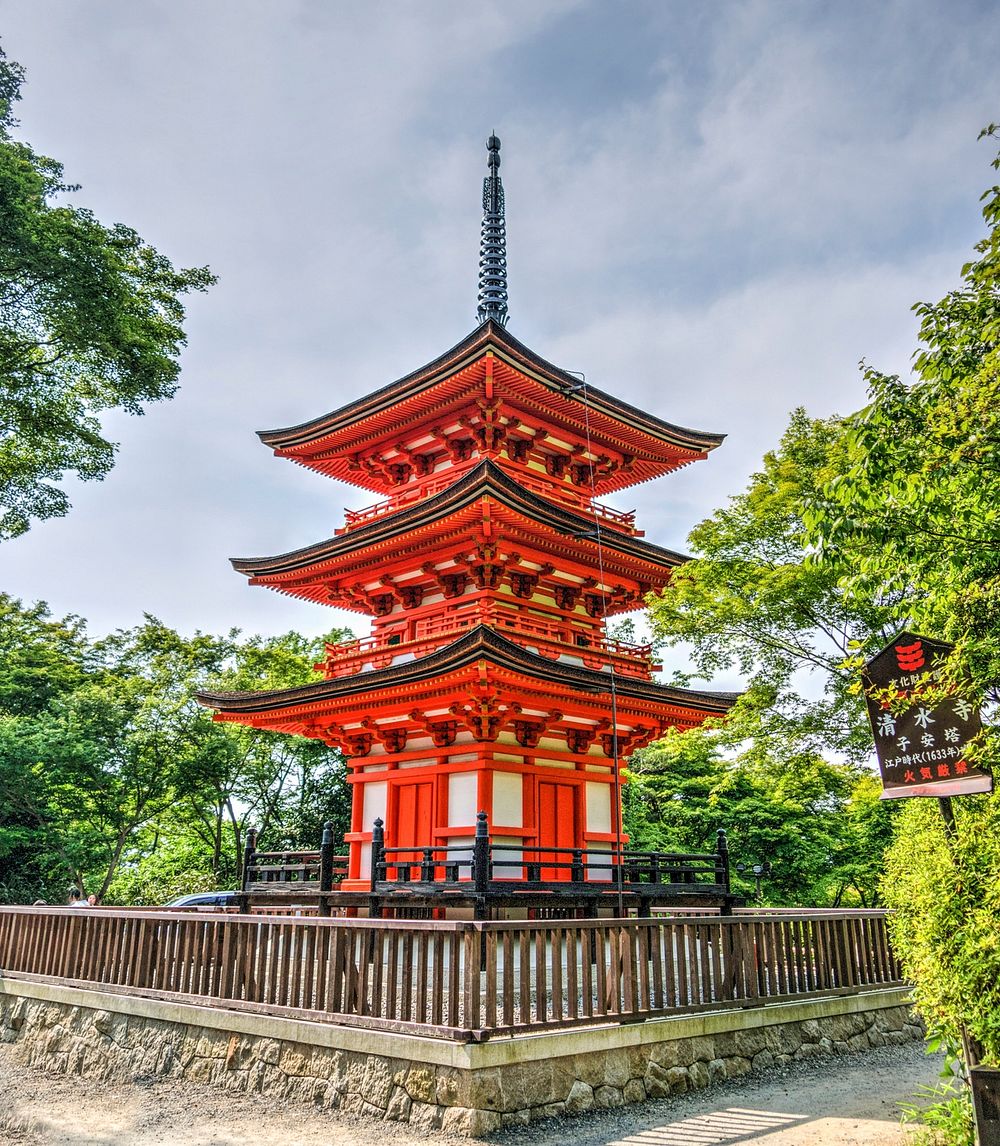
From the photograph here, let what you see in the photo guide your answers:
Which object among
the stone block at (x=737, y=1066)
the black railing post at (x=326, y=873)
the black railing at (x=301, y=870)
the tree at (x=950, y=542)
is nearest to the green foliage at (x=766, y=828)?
the black railing at (x=301, y=870)

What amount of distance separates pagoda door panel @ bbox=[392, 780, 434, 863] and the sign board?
10471mm

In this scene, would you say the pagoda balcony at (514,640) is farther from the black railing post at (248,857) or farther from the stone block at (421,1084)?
the stone block at (421,1084)

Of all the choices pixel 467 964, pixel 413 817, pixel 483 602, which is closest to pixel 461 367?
pixel 483 602

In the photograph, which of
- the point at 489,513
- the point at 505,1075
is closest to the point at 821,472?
the point at 489,513

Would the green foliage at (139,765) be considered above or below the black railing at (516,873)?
above

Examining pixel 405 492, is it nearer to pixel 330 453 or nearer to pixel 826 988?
pixel 330 453

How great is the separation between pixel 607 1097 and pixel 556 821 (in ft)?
27.4

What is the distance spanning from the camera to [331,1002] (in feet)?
26.7

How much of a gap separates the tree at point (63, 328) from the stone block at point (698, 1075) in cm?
1195

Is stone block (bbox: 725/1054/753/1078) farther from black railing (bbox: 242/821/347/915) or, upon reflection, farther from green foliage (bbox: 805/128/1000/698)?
black railing (bbox: 242/821/347/915)

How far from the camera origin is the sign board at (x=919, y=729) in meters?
5.89

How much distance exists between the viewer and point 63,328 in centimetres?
1234

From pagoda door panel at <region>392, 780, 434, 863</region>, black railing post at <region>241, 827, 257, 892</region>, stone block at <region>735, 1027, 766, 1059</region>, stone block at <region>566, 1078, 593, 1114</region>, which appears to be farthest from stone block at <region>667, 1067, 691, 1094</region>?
black railing post at <region>241, 827, 257, 892</region>

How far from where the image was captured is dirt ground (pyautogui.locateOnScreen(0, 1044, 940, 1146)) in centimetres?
692
